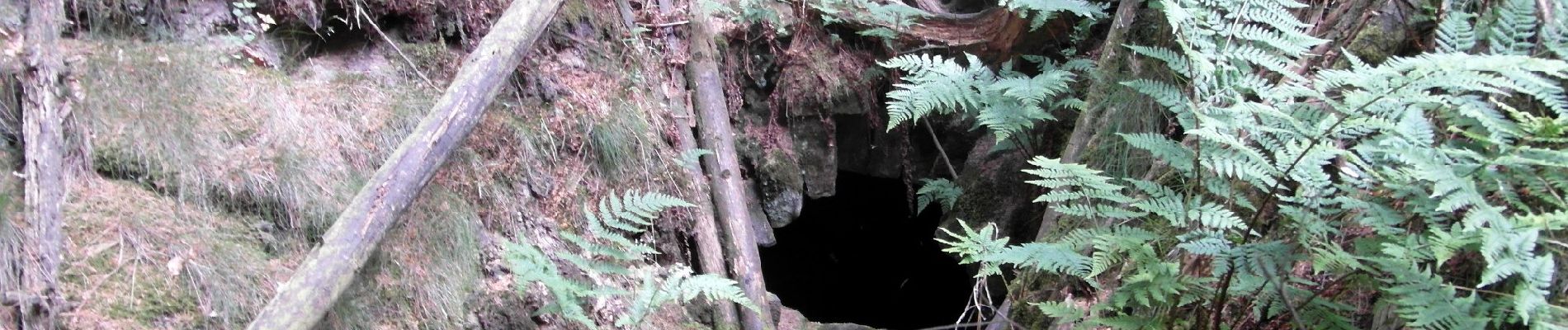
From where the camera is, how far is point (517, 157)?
3.85m

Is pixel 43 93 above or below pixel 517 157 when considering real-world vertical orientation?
above

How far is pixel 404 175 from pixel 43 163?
40.6 inches

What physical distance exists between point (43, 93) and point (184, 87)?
48 centimetres

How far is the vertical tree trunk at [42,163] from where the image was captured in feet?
8.18

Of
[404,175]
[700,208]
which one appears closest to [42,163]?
[404,175]

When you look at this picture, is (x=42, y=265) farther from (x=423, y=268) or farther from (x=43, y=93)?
(x=423, y=268)

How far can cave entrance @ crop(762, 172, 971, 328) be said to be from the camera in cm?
A: 777

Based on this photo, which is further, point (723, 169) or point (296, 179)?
point (723, 169)

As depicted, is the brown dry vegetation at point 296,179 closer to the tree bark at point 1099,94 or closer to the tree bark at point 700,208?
the tree bark at point 700,208

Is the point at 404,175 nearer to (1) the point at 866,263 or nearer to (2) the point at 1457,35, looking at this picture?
(2) the point at 1457,35

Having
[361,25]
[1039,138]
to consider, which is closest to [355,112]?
[361,25]

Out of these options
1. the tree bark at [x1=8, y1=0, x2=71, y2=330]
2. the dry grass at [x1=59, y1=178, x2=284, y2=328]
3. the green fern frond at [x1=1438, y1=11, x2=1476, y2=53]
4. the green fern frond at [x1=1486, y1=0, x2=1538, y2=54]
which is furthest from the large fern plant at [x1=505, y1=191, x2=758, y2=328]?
the green fern frond at [x1=1486, y1=0, x2=1538, y2=54]

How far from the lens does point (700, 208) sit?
4.34 meters

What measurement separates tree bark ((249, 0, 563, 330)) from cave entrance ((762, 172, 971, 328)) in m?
4.05
